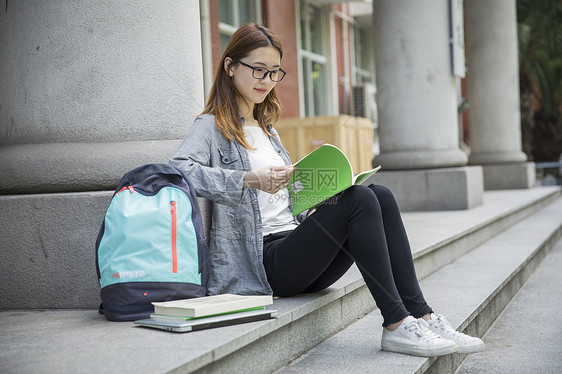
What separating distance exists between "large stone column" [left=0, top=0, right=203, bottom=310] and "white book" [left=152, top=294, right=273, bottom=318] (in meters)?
0.75

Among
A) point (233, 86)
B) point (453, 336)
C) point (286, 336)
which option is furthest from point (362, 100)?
point (286, 336)

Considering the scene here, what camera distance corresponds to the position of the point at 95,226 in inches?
122

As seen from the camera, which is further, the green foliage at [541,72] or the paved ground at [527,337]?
the green foliage at [541,72]

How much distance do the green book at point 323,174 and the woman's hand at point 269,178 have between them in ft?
0.20

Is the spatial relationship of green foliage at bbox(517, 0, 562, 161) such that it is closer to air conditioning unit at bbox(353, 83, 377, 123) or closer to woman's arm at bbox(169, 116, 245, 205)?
air conditioning unit at bbox(353, 83, 377, 123)

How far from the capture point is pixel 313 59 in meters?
17.2

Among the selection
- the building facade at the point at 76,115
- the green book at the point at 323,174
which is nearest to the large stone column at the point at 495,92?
the building facade at the point at 76,115

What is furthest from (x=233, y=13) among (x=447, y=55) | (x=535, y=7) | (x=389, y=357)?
(x=389, y=357)

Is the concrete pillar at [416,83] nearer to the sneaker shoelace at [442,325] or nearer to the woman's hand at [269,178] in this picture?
the sneaker shoelace at [442,325]

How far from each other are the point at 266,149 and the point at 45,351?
135 cm

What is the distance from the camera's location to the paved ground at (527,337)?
328cm

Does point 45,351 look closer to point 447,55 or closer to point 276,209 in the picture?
point 276,209

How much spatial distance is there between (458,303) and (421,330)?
42.9 inches

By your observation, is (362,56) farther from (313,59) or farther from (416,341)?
(416,341)
